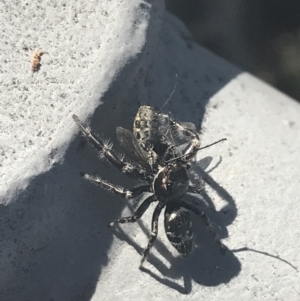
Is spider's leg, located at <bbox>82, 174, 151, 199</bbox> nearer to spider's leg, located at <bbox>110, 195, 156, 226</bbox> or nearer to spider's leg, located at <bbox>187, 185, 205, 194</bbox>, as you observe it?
spider's leg, located at <bbox>110, 195, 156, 226</bbox>

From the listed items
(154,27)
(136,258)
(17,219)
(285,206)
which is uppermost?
(154,27)

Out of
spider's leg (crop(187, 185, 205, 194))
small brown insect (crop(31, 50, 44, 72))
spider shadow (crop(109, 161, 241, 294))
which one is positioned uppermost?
small brown insect (crop(31, 50, 44, 72))

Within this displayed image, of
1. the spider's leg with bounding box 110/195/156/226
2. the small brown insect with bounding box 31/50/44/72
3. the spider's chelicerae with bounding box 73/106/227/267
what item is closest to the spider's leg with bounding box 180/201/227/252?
the spider's chelicerae with bounding box 73/106/227/267

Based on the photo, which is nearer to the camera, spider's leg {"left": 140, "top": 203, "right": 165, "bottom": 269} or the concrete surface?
the concrete surface

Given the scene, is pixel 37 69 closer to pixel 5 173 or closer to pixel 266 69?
pixel 5 173

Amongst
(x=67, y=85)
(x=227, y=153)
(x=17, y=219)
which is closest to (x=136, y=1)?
(x=67, y=85)
